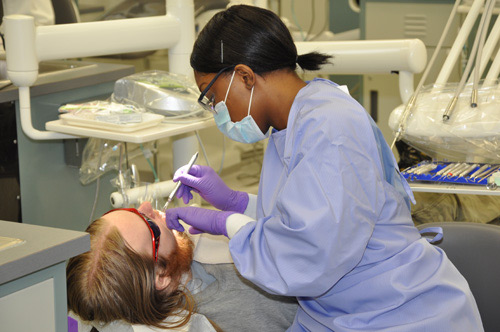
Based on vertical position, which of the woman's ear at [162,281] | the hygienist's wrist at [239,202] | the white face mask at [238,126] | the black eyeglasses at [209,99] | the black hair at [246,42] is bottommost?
the woman's ear at [162,281]

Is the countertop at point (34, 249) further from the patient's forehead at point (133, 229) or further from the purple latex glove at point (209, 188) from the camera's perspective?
the purple latex glove at point (209, 188)

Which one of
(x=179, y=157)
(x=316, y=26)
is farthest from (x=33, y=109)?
(x=316, y=26)

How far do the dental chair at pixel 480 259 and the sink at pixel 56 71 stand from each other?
1462 millimetres

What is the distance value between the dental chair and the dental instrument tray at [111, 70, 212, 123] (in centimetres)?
89

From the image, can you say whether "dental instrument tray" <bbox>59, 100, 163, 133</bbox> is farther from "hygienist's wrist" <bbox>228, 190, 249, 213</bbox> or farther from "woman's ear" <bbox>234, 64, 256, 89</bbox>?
"woman's ear" <bbox>234, 64, 256, 89</bbox>

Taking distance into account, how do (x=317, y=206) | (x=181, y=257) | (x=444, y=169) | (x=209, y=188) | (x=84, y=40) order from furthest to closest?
(x=84, y=40) → (x=444, y=169) → (x=209, y=188) → (x=181, y=257) → (x=317, y=206)

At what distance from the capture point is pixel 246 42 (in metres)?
1.40

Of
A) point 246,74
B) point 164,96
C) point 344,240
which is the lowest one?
point 344,240

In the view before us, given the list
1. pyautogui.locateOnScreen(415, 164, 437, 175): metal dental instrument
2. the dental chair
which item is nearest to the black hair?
the dental chair

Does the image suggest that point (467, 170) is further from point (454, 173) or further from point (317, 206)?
point (317, 206)

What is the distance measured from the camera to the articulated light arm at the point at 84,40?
192 cm

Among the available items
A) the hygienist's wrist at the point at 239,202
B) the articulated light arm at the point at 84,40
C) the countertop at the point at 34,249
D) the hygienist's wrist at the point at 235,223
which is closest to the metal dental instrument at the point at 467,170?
the hygienist's wrist at the point at 239,202

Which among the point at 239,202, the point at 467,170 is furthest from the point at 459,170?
the point at 239,202

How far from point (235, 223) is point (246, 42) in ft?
1.34
